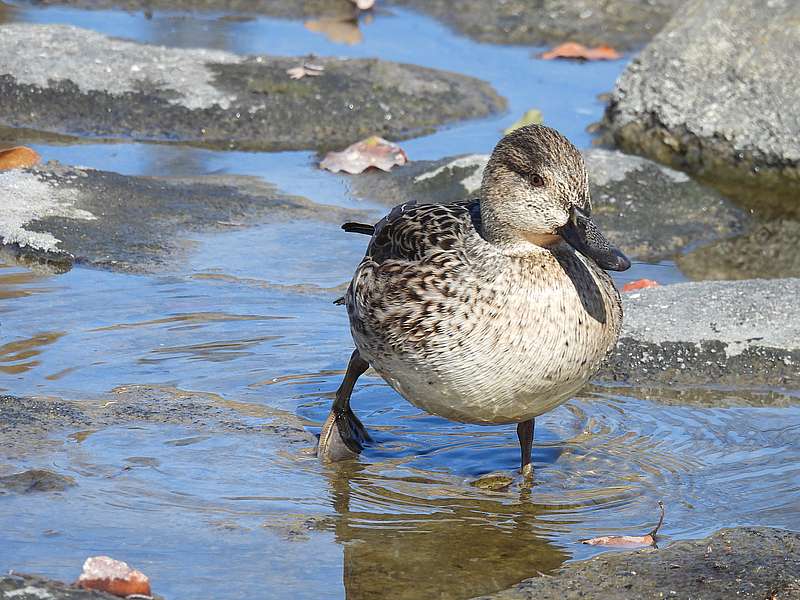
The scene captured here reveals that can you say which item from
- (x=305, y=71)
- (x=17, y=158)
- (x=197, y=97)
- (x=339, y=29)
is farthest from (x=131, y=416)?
(x=339, y=29)

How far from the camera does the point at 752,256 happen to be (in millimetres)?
7918

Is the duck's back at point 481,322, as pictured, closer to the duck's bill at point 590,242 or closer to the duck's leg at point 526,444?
the duck's bill at point 590,242

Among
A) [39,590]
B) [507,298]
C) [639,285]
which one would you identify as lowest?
[639,285]

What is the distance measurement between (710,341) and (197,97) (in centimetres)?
454

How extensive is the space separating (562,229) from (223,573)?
1546 mm

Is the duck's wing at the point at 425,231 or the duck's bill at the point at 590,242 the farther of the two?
the duck's wing at the point at 425,231

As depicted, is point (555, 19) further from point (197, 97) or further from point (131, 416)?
point (131, 416)

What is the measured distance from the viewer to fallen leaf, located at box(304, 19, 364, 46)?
38.5ft

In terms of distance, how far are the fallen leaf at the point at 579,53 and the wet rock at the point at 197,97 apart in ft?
5.88

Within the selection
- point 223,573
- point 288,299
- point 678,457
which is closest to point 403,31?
point 288,299

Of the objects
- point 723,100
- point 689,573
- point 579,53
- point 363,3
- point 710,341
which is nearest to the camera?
point 689,573

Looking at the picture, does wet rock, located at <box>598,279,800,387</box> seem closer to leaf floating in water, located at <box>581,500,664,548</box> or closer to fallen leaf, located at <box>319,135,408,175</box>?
leaf floating in water, located at <box>581,500,664,548</box>

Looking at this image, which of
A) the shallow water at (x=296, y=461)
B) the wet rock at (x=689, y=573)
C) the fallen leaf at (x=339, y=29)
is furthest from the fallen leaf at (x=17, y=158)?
Answer: the wet rock at (x=689, y=573)

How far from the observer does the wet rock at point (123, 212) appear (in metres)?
7.05
